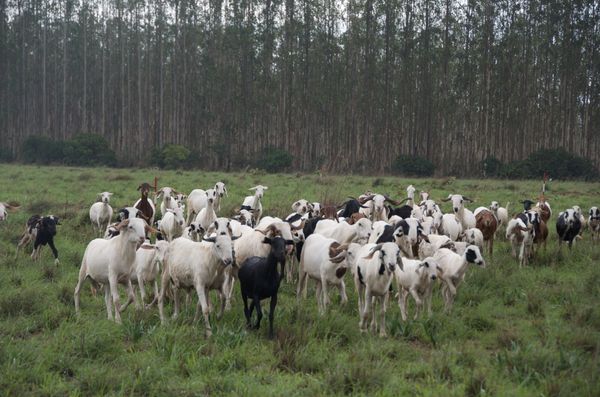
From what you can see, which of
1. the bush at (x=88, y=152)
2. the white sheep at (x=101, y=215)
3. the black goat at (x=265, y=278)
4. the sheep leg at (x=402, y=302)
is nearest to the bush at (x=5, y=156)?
the bush at (x=88, y=152)

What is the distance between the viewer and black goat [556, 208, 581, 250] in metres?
14.1

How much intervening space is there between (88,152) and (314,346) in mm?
40628

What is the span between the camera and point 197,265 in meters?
8.53

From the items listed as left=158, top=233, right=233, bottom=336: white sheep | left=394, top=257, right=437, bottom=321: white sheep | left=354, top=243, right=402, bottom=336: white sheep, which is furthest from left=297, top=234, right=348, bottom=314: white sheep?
left=158, top=233, right=233, bottom=336: white sheep

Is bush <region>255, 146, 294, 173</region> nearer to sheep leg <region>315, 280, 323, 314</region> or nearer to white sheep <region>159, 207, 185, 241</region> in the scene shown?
white sheep <region>159, 207, 185, 241</region>

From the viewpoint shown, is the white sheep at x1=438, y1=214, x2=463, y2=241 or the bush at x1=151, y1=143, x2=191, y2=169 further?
the bush at x1=151, y1=143, x2=191, y2=169

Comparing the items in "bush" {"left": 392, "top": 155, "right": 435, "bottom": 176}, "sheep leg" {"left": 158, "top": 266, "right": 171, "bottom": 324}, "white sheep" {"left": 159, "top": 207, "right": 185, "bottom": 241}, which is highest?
"bush" {"left": 392, "top": 155, "right": 435, "bottom": 176}

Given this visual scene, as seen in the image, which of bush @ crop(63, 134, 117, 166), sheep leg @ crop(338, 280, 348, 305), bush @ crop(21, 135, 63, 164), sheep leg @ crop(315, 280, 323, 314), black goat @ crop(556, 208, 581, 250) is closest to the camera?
sheep leg @ crop(315, 280, 323, 314)

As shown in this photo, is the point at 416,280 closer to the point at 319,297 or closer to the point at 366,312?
the point at 366,312

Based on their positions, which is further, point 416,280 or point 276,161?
point 276,161

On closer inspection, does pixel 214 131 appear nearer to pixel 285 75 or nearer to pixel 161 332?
pixel 285 75

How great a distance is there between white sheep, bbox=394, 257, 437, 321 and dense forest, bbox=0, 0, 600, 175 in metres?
29.8

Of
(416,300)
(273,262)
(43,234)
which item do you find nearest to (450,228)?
(416,300)

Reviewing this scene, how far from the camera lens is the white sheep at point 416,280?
8906 mm
